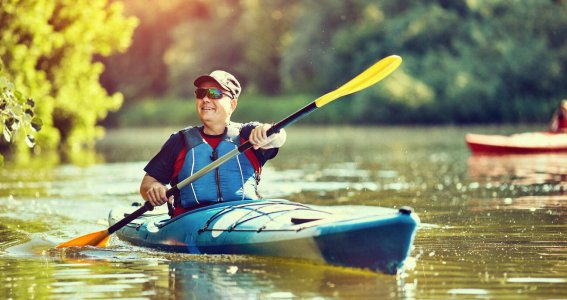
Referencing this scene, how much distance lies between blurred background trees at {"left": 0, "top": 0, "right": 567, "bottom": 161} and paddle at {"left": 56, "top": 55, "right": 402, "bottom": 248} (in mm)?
13052

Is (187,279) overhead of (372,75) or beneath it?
beneath

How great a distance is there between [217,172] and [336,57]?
34.5 m

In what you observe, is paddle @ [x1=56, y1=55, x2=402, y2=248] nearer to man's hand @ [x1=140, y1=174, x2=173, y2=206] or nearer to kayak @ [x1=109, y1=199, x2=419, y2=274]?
man's hand @ [x1=140, y1=174, x2=173, y2=206]

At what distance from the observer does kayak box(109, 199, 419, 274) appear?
7.38 meters

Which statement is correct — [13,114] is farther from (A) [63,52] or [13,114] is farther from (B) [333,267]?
(A) [63,52]

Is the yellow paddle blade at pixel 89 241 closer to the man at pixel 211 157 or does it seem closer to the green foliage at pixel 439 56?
the man at pixel 211 157

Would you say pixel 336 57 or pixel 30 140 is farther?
pixel 336 57

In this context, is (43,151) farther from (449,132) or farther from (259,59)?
(259,59)

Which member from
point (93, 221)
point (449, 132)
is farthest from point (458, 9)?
point (93, 221)

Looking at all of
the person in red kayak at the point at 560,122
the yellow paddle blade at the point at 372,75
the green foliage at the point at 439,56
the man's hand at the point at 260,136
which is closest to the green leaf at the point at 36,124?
the man's hand at the point at 260,136

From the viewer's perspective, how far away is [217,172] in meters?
8.91

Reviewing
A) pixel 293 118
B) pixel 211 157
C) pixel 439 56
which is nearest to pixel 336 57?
pixel 439 56

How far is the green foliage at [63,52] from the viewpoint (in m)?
23.0

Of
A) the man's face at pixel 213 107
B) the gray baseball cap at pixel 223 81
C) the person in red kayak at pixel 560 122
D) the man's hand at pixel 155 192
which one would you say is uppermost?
the person in red kayak at pixel 560 122
